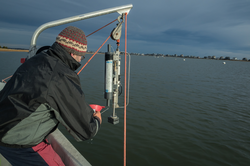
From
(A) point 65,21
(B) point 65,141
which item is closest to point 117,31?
(A) point 65,21

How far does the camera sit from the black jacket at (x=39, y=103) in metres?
1.50

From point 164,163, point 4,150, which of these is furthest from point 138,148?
point 4,150

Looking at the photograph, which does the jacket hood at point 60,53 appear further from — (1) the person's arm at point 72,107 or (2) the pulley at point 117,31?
(2) the pulley at point 117,31

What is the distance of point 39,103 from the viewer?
154 cm

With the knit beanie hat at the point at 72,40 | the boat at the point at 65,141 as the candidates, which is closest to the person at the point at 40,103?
the knit beanie hat at the point at 72,40

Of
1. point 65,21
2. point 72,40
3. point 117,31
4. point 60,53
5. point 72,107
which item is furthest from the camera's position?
point 117,31

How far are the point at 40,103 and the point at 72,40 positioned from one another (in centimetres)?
90

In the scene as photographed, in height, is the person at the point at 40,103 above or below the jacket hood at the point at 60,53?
below

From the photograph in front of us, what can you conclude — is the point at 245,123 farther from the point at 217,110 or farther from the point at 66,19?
the point at 66,19

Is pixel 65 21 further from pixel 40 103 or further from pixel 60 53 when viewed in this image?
pixel 40 103

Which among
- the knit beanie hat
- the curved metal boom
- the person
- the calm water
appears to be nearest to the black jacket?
the person

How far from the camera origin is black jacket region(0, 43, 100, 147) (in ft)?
4.94

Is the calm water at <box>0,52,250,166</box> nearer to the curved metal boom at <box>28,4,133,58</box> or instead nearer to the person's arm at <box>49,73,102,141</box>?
the person's arm at <box>49,73,102,141</box>

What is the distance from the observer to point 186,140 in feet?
20.2
